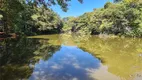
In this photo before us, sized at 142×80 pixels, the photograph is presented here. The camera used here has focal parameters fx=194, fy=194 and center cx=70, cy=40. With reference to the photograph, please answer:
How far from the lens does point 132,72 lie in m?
6.89

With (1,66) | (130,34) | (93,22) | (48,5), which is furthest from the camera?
(93,22)

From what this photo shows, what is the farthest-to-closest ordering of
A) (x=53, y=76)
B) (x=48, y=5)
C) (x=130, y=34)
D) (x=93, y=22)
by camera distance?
1. (x=93, y=22)
2. (x=130, y=34)
3. (x=48, y=5)
4. (x=53, y=76)

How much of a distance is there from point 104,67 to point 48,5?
3.38 meters

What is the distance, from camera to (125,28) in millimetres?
25219

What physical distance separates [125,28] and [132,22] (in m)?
1.17

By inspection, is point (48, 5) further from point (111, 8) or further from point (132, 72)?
point (111, 8)

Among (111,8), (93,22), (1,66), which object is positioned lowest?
(1,66)

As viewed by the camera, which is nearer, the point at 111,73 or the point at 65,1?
the point at 111,73

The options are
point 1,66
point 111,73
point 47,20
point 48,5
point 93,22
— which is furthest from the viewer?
point 47,20

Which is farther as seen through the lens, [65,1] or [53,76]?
[65,1]

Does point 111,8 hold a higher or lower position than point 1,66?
higher

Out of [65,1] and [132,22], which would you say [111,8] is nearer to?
[132,22]

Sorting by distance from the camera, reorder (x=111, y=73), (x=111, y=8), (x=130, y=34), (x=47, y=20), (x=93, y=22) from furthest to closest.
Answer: (x=47, y=20) < (x=93, y=22) < (x=111, y=8) < (x=130, y=34) < (x=111, y=73)

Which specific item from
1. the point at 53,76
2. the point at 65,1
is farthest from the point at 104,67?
the point at 65,1
